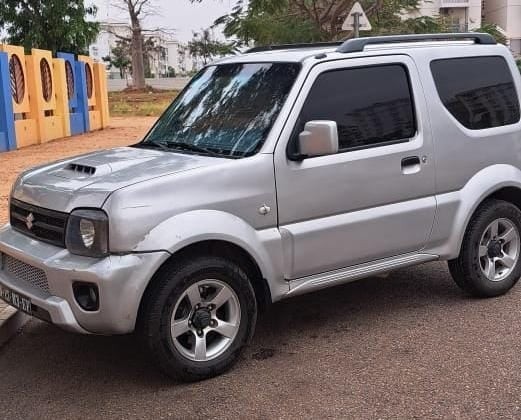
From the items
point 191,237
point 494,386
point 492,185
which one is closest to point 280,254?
point 191,237

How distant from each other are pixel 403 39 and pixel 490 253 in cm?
177

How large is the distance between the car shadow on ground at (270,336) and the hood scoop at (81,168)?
1.06 meters

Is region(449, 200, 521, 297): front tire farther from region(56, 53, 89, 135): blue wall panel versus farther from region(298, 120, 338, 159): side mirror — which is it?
region(56, 53, 89, 135): blue wall panel

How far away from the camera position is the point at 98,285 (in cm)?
374

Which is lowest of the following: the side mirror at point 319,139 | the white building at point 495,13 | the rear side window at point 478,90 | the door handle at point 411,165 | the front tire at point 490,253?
the front tire at point 490,253

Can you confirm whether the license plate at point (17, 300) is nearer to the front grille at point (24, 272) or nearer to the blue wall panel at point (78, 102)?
the front grille at point (24, 272)

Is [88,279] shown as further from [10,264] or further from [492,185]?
[492,185]

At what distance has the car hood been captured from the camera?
13.0 ft

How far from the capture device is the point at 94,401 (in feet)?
13.1

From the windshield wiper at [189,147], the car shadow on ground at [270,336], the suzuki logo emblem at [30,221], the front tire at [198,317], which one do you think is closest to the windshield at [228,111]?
the windshield wiper at [189,147]

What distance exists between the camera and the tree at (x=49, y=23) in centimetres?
3247

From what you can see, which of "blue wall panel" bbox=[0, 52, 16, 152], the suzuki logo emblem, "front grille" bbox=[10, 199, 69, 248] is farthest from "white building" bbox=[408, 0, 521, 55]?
the suzuki logo emblem

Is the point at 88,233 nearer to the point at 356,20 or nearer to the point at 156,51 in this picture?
the point at 356,20

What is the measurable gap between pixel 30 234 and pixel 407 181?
248cm
